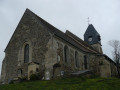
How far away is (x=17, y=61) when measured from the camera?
3027 cm

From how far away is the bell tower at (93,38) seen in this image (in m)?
Result: 52.7

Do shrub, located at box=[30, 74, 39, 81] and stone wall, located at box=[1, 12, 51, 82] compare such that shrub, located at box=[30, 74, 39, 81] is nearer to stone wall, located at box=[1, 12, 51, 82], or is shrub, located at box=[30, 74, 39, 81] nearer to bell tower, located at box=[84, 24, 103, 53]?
stone wall, located at box=[1, 12, 51, 82]

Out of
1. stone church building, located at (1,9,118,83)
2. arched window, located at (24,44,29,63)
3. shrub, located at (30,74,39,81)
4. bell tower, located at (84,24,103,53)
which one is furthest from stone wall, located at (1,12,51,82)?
bell tower, located at (84,24,103,53)

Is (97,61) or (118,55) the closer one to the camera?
(97,61)

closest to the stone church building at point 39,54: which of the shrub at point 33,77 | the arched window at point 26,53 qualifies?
the arched window at point 26,53

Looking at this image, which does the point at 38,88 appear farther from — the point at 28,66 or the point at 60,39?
the point at 60,39

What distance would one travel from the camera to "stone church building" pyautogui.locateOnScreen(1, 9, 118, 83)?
87.5ft

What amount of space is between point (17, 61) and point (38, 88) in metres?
12.2

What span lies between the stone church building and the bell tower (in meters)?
17.3

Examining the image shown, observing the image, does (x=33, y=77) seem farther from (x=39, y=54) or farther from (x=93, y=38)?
(x=93, y=38)

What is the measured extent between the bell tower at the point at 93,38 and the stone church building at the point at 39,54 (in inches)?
681

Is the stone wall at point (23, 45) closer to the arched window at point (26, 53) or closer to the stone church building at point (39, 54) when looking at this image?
the stone church building at point (39, 54)

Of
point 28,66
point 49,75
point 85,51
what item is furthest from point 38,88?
point 85,51

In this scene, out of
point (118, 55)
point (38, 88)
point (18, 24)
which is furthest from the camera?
point (118, 55)
